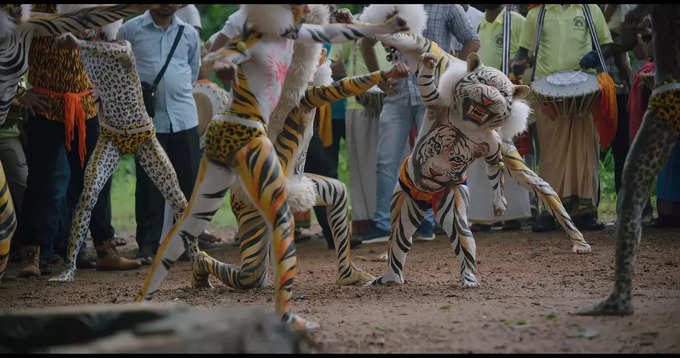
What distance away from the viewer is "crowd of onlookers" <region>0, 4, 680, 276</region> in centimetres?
750

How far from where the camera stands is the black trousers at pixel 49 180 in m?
7.46

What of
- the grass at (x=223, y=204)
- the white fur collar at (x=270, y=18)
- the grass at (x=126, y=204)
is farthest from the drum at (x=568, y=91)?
the grass at (x=126, y=204)

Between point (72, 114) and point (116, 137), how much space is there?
0.57 meters

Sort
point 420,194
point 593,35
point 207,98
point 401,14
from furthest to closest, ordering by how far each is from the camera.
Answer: point 207,98 < point 593,35 < point 420,194 < point 401,14

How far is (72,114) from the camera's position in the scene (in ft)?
24.1

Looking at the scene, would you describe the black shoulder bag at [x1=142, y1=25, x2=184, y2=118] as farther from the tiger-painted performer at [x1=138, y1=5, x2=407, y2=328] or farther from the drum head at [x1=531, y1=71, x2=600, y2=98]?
the drum head at [x1=531, y1=71, x2=600, y2=98]

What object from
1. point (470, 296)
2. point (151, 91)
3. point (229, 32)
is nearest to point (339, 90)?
point (229, 32)

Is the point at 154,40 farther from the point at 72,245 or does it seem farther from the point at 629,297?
the point at 629,297

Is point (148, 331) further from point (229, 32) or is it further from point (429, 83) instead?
point (429, 83)

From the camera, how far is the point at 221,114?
4.93 meters

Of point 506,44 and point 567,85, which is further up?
point 506,44

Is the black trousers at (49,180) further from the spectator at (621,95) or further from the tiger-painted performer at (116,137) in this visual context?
the spectator at (621,95)

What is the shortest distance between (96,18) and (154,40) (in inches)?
95.8

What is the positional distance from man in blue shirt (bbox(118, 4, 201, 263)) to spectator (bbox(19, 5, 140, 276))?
529 mm
